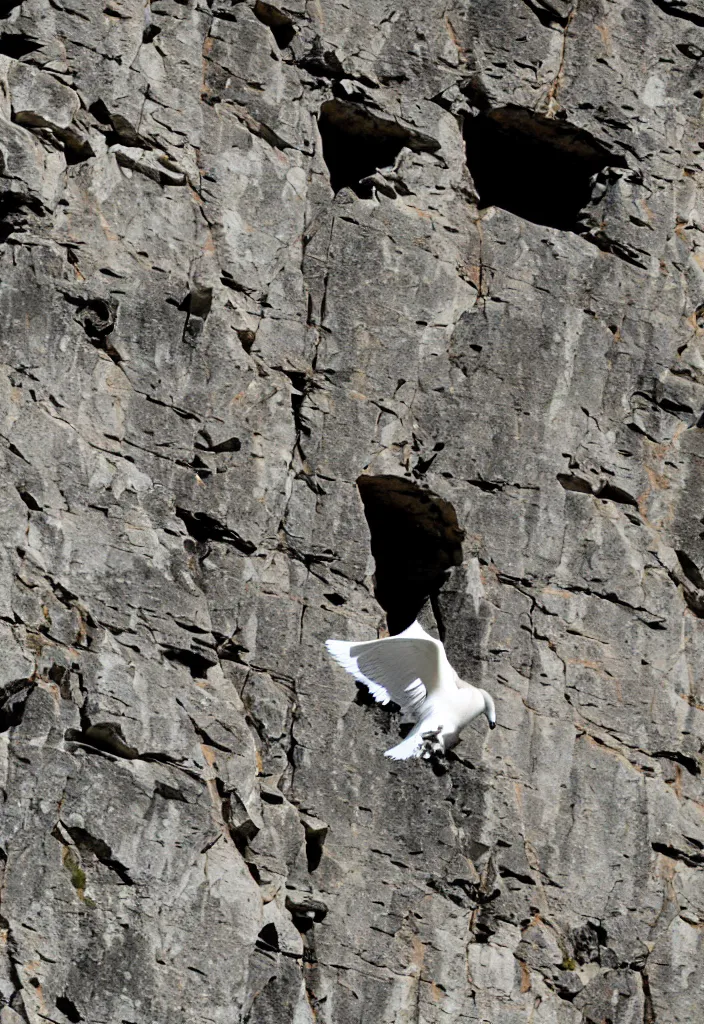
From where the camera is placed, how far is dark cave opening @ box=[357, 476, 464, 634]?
16391 mm

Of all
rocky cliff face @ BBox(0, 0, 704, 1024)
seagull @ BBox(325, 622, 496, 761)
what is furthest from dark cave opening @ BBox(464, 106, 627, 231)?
seagull @ BBox(325, 622, 496, 761)

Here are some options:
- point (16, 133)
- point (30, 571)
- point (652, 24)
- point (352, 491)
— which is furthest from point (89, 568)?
point (652, 24)

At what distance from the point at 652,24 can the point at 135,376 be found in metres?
6.72

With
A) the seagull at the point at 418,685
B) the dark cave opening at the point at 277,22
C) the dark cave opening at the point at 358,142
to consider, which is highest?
the dark cave opening at the point at 277,22

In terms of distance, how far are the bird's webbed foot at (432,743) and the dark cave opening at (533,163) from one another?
5.89 meters

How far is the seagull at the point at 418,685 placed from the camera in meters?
13.6

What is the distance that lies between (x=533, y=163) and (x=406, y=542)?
415cm

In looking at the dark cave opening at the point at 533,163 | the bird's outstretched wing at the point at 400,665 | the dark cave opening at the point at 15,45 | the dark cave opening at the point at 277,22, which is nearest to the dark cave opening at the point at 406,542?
the bird's outstretched wing at the point at 400,665

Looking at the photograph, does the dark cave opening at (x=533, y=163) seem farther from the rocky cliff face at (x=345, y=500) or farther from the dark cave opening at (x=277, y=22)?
the dark cave opening at (x=277, y=22)

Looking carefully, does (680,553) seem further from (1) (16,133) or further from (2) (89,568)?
(1) (16,133)

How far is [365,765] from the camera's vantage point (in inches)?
604

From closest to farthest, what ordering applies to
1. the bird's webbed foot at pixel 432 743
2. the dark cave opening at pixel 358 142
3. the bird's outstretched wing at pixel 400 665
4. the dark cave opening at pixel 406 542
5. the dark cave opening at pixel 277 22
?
the bird's outstretched wing at pixel 400 665
the bird's webbed foot at pixel 432 743
the dark cave opening at pixel 406 542
the dark cave opening at pixel 277 22
the dark cave opening at pixel 358 142

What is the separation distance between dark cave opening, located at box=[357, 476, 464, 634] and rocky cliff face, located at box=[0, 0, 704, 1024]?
0.04 meters

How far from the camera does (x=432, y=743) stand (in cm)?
1420
